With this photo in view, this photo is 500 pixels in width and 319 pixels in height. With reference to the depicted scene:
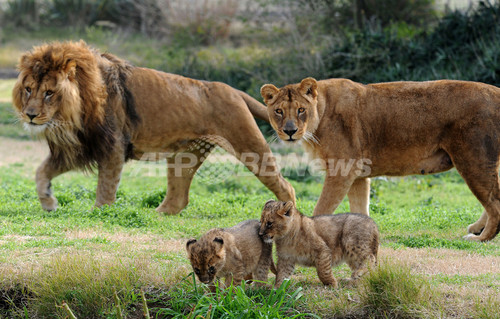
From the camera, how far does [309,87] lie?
6.12 m

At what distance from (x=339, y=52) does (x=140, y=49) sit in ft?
24.5

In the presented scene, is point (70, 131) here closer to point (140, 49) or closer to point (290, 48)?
point (290, 48)

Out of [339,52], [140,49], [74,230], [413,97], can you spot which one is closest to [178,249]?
[74,230]

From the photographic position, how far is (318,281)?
5145mm

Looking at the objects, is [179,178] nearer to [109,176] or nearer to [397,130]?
[109,176]

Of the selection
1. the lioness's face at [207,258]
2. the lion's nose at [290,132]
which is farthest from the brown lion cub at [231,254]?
the lion's nose at [290,132]

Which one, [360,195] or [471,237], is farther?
[360,195]

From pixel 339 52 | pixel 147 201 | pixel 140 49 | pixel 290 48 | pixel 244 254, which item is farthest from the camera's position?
pixel 140 49

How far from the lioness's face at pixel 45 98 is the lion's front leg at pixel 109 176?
0.65 metres

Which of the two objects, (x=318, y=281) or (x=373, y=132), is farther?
(x=373, y=132)

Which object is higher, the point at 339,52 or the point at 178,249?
the point at 339,52

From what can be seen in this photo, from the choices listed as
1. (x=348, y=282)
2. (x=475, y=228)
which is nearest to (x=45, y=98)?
(x=348, y=282)

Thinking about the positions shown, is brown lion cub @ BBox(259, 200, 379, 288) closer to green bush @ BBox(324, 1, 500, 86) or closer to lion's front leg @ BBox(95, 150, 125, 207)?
lion's front leg @ BBox(95, 150, 125, 207)

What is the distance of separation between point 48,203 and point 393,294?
13.7 feet
